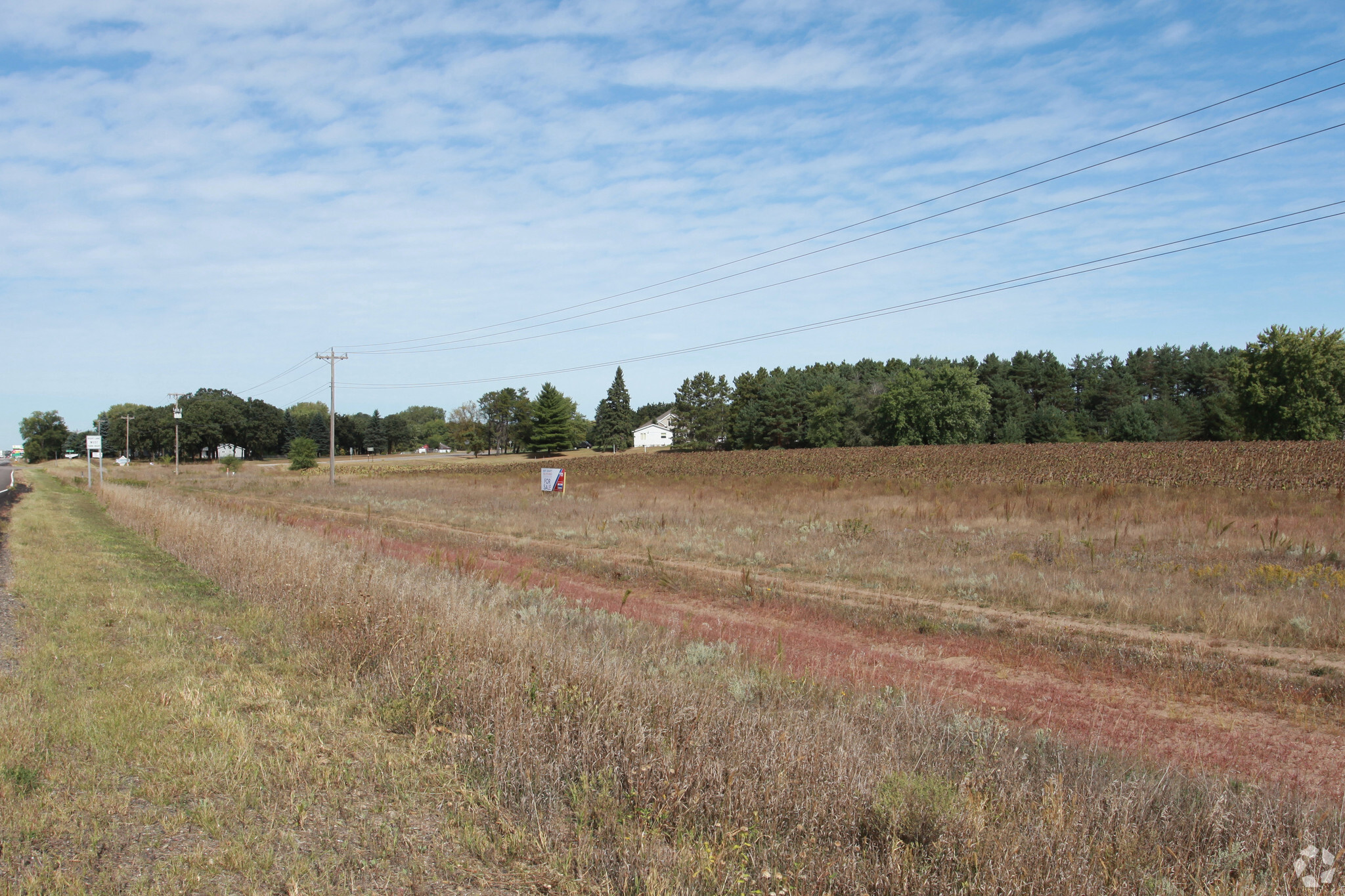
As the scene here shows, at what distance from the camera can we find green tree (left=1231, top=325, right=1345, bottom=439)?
7038 cm

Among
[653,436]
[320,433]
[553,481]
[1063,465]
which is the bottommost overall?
[553,481]

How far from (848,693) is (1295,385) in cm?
8708

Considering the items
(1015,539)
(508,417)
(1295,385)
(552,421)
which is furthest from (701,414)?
(1015,539)

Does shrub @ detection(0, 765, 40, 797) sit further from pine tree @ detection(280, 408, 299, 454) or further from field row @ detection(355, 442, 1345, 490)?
pine tree @ detection(280, 408, 299, 454)

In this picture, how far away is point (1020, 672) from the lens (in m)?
9.77

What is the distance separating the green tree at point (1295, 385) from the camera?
231 ft

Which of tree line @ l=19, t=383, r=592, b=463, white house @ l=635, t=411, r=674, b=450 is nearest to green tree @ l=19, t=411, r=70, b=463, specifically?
tree line @ l=19, t=383, r=592, b=463

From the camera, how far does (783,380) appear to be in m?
110

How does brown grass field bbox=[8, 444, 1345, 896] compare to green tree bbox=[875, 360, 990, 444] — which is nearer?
brown grass field bbox=[8, 444, 1345, 896]

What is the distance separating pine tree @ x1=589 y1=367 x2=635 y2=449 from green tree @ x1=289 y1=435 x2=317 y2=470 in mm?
62509

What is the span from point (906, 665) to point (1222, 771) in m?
3.71

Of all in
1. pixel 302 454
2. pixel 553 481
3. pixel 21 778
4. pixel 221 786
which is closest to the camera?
pixel 21 778

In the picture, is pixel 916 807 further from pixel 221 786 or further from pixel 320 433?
pixel 320 433

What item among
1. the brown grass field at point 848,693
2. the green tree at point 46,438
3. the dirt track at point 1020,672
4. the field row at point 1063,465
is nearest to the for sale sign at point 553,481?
the field row at point 1063,465
